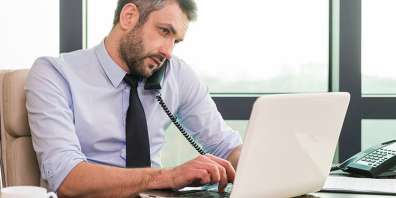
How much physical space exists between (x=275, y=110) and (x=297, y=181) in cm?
23

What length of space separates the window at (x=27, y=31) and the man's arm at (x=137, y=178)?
92 cm

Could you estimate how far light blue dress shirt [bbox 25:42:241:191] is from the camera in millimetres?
1642

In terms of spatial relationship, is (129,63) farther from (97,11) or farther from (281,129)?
(97,11)

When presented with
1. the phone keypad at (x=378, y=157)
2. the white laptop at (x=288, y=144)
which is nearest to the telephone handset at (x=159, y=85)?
the phone keypad at (x=378, y=157)

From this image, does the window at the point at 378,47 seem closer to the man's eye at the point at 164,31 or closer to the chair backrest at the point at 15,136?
the man's eye at the point at 164,31

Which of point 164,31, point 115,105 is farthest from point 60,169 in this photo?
Answer: point 164,31

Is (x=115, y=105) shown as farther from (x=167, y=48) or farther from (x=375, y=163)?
(x=375, y=163)

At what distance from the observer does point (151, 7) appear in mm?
1885

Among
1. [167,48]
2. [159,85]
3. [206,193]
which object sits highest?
[167,48]

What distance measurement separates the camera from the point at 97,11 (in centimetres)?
306

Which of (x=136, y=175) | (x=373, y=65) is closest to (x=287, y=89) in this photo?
(x=373, y=65)

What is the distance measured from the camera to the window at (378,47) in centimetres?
307

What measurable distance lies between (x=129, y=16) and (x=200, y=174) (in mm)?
702

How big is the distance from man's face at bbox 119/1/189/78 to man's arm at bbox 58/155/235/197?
41 centimetres
